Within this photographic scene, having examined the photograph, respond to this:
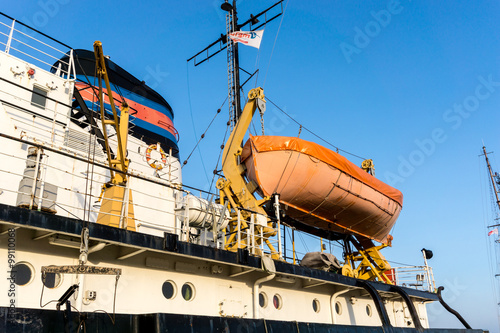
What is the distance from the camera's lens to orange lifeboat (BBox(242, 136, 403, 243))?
1320 centimetres

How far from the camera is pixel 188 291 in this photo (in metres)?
8.53

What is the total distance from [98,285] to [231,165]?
7200 mm

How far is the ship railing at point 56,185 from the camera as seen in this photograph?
6.84 meters

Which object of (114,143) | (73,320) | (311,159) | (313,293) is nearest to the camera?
(73,320)

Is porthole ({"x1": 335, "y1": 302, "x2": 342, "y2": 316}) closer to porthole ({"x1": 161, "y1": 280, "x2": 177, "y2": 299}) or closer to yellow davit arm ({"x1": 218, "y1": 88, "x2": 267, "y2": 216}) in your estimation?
yellow davit arm ({"x1": 218, "y1": 88, "x2": 267, "y2": 216})

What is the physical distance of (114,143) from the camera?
12773mm

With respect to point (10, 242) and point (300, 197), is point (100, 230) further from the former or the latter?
point (300, 197)

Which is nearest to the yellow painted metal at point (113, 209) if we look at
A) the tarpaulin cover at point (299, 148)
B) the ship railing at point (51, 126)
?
the ship railing at point (51, 126)

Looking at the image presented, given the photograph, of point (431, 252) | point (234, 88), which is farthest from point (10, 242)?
point (431, 252)

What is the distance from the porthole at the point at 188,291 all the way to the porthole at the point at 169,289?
0.24 meters

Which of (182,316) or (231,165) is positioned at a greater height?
(231,165)

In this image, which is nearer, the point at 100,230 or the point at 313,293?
the point at 100,230

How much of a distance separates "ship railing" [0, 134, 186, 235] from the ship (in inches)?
1.4

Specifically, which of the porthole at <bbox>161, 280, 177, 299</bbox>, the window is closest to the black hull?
the porthole at <bbox>161, 280, 177, 299</bbox>
